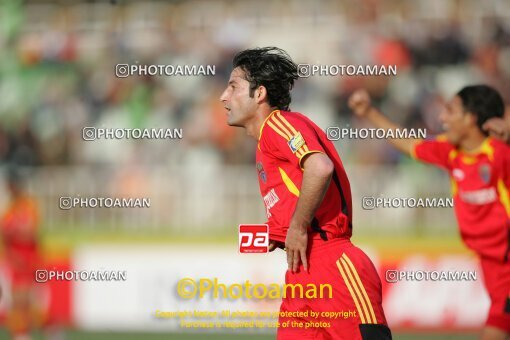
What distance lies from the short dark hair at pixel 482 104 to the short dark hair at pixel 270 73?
5.11 ft

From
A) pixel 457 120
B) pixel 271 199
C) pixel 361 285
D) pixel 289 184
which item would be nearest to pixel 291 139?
pixel 289 184

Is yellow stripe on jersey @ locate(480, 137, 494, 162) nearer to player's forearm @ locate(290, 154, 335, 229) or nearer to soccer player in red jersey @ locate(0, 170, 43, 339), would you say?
player's forearm @ locate(290, 154, 335, 229)

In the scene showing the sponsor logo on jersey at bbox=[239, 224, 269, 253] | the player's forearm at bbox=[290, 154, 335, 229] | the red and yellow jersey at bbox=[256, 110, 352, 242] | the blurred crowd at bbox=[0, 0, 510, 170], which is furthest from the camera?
the blurred crowd at bbox=[0, 0, 510, 170]

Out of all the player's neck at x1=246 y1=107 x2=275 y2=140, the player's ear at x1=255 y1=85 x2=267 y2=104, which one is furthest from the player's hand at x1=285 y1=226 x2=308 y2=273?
the player's ear at x1=255 y1=85 x2=267 y2=104

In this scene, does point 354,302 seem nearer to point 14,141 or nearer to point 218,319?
point 218,319

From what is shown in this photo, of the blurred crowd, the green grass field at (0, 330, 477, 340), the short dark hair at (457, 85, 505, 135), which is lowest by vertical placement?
the green grass field at (0, 330, 477, 340)

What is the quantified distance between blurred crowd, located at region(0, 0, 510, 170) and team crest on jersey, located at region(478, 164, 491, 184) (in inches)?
116

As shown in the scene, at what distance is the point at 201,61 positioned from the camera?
8.97 metres

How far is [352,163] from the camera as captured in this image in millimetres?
8172

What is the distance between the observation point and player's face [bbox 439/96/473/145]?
553 centimetres

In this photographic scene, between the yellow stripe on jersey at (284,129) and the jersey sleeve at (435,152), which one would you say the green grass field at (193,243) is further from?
the yellow stripe on jersey at (284,129)

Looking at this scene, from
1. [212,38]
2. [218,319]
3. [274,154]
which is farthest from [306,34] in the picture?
[274,154]

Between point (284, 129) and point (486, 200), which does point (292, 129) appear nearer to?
point (284, 129)

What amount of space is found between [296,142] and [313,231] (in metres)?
0.45
